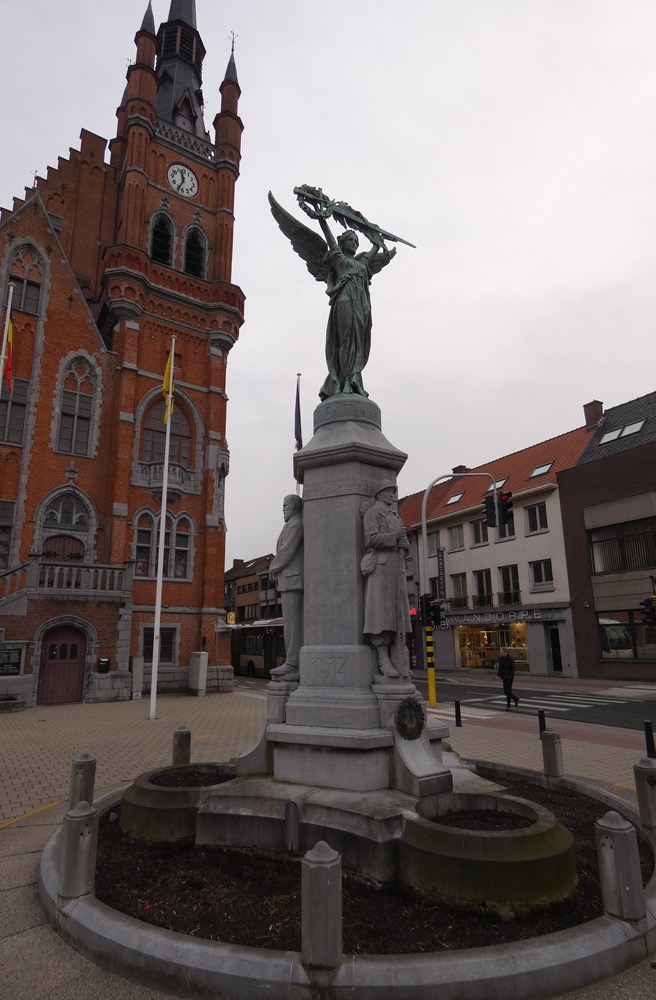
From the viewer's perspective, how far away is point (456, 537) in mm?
40250

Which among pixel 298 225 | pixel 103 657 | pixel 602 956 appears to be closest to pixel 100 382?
pixel 103 657

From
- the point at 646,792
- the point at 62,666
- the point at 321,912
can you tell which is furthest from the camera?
the point at 62,666

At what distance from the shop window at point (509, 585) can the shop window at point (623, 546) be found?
551 cm

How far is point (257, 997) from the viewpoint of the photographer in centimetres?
299

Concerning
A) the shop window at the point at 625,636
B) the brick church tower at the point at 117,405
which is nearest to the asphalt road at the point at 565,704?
the shop window at the point at 625,636

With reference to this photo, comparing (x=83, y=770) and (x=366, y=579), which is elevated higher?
(x=366, y=579)

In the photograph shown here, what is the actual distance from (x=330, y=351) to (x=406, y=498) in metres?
43.9

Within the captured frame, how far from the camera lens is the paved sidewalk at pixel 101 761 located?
129 inches

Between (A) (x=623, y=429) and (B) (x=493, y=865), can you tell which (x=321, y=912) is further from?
(A) (x=623, y=429)

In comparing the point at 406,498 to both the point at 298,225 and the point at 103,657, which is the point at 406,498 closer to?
the point at 103,657

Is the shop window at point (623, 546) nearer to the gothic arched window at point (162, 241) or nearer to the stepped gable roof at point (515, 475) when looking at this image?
the stepped gable roof at point (515, 475)

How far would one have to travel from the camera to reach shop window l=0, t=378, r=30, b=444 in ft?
80.7

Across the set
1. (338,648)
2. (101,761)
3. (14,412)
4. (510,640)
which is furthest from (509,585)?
(338,648)

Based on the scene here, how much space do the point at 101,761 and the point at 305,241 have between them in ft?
31.1
